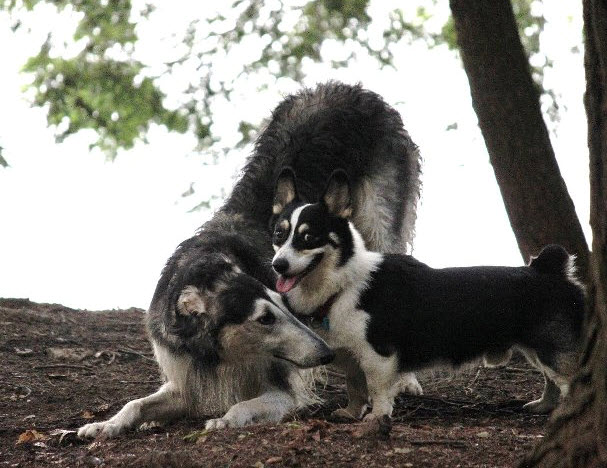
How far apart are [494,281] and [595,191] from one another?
253cm

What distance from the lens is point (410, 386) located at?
7.12m

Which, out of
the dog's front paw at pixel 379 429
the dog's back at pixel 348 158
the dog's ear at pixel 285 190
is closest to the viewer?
the dog's front paw at pixel 379 429

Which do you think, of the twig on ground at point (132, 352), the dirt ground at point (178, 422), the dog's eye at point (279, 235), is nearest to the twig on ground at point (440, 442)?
the dirt ground at point (178, 422)

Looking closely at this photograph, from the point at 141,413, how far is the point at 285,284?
1.43 metres

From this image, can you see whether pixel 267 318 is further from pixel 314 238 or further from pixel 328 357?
pixel 314 238

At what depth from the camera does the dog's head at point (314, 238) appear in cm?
568

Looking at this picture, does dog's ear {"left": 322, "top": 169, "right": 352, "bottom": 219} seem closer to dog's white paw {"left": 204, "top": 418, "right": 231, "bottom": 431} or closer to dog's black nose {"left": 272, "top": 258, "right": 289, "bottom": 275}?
dog's black nose {"left": 272, "top": 258, "right": 289, "bottom": 275}

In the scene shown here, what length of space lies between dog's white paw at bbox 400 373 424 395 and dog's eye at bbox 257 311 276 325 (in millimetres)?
1540

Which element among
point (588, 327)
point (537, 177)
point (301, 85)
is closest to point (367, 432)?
point (588, 327)

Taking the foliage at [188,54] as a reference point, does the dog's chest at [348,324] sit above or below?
below

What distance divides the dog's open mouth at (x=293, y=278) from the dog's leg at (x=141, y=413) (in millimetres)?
1272

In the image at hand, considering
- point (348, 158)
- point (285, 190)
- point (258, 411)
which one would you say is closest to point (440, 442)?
point (258, 411)

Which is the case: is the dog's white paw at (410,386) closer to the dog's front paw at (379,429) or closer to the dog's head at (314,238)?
the dog's head at (314,238)

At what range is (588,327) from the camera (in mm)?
3689
